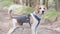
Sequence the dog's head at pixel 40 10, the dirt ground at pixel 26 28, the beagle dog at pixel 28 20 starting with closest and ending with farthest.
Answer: the dog's head at pixel 40 10 → the beagle dog at pixel 28 20 → the dirt ground at pixel 26 28

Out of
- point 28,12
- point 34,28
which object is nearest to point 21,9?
point 28,12

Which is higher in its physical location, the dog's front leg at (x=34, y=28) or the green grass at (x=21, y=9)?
the green grass at (x=21, y=9)

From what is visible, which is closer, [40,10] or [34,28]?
[40,10]

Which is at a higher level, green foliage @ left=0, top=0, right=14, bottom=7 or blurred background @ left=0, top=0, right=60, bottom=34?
green foliage @ left=0, top=0, right=14, bottom=7

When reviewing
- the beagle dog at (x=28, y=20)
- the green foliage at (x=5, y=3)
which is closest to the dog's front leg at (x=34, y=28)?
the beagle dog at (x=28, y=20)

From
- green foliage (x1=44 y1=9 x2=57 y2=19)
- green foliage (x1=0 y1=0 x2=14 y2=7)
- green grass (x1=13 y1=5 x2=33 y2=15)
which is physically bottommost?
green foliage (x1=44 y1=9 x2=57 y2=19)

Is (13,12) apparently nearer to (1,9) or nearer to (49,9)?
(1,9)

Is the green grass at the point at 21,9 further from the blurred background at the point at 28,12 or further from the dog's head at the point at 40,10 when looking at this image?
the dog's head at the point at 40,10

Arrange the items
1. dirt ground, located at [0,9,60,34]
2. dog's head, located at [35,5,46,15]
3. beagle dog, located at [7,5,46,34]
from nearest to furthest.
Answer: dog's head, located at [35,5,46,15] < beagle dog, located at [7,5,46,34] < dirt ground, located at [0,9,60,34]

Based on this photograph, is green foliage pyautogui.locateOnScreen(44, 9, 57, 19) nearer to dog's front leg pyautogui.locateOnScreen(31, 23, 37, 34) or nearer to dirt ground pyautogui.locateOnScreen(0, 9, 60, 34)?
dirt ground pyautogui.locateOnScreen(0, 9, 60, 34)

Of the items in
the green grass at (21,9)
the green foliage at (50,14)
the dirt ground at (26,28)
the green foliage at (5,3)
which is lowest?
the dirt ground at (26,28)

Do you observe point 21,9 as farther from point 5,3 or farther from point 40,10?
point 40,10

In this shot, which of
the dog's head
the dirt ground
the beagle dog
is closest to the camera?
the dog's head

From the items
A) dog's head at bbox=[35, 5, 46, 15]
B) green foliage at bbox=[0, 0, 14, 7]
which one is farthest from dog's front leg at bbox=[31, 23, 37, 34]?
green foliage at bbox=[0, 0, 14, 7]
